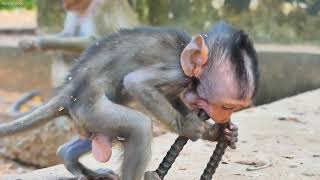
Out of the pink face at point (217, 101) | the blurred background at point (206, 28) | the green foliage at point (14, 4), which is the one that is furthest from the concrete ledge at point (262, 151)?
the green foliage at point (14, 4)

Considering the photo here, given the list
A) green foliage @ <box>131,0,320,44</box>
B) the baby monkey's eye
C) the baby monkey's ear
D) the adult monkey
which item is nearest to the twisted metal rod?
the adult monkey

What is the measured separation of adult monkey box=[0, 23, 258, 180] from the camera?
8.57 ft

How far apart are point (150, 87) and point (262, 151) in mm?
A: 1475

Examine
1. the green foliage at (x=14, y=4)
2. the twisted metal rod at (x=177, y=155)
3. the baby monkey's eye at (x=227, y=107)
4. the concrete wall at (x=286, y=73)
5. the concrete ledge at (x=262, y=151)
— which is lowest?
the green foliage at (x=14, y=4)

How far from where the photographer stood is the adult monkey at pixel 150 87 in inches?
103

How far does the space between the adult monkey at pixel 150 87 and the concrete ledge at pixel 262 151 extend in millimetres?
360

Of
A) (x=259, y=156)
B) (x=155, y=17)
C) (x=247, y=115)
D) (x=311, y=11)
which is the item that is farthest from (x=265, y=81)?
(x=259, y=156)

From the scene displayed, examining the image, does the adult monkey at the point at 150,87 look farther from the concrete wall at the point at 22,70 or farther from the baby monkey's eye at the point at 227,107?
the concrete wall at the point at 22,70

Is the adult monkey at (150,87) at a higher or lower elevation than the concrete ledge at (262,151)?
higher

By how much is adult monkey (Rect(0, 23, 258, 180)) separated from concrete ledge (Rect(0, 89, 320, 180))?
36 centimetres

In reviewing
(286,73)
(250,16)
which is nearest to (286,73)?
(286,73)

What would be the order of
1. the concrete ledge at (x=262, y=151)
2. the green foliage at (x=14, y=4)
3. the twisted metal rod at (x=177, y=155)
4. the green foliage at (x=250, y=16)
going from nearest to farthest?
the twisted metal rod at (x=177, y=155)
the concrete ledge at (x=262, y=151)
the green foliage at (x=250, y=16)
the green foliage at (x=14, y=4)

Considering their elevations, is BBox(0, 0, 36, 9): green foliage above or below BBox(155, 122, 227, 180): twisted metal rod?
below

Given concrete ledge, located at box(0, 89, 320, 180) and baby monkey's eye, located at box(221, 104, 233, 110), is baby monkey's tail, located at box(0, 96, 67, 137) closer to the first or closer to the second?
concrete ledge, located at box(0, 89, 320, 180)
